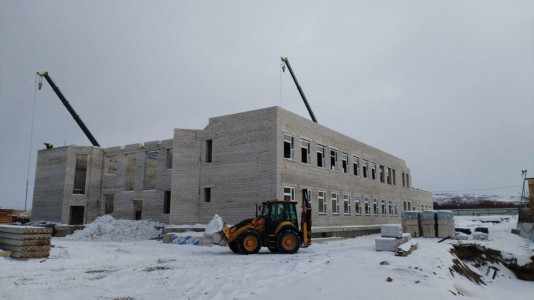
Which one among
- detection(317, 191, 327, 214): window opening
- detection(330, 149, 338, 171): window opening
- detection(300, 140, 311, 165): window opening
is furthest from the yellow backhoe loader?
detection(330, 149, 338, 171): window opening

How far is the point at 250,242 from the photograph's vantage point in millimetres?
15102

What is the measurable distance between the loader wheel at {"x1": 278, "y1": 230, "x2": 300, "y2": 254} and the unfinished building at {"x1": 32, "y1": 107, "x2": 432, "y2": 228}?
1.93 meters

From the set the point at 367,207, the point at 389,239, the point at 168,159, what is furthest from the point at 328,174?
the point at 389,239

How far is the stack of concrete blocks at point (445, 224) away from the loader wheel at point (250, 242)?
1459 centimetres

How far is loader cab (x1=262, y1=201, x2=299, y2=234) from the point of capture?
1561 cm

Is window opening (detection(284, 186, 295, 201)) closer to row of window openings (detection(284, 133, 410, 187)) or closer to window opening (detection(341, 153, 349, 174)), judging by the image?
row of window openings (detection(284, 133, 410, 187))

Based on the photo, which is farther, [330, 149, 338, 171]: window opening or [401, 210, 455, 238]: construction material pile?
[330, 149, 338, 171]: window opening

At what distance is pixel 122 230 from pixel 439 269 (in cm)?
2144

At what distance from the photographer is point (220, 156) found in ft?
79.6

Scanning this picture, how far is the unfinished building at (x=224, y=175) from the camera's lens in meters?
22.9

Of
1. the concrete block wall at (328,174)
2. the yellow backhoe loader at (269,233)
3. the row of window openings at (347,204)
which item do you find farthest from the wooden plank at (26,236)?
the concrete block wall at (328,174)

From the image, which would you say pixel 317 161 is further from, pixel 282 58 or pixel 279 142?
pixel 282 58

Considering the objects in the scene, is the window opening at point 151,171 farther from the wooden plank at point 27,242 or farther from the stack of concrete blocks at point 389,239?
the stack of concrete blocks at point 389,239

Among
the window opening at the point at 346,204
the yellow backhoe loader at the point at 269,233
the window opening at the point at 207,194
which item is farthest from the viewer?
the window opening at the point at 346,204
